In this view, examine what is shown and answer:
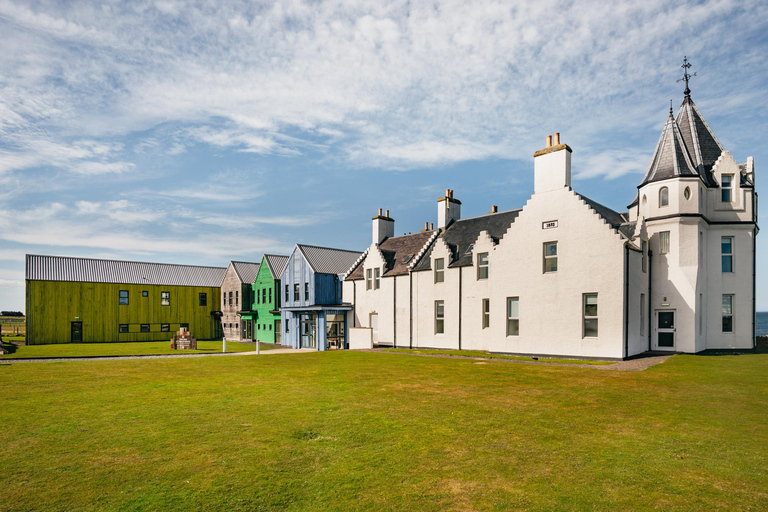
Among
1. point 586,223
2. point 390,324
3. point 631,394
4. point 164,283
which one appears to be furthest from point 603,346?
point 164,283

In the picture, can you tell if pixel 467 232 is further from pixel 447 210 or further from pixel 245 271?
pixel 245 271

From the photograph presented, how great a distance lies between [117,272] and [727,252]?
58.9 meters

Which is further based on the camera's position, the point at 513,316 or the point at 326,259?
the point at 326,259

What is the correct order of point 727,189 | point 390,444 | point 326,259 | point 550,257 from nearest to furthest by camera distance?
point 390,444, point 550,257, point 727,189, point 326,259

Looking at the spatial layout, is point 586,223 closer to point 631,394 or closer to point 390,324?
point 631,394

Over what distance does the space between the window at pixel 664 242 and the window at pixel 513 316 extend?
8969 millimetres

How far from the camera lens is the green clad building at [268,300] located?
161ft

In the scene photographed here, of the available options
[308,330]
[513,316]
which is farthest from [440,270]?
[308,330]

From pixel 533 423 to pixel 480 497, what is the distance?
4681mm

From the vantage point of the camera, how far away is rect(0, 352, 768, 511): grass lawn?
279 inches

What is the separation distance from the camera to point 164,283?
185 feet

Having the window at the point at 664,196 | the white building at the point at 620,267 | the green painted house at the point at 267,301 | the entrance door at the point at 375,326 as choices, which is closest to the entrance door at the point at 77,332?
the green painted house at the point at 267,301

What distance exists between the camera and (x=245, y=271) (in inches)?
2256

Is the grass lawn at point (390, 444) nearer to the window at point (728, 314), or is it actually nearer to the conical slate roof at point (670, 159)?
the window at point (728, 314)
